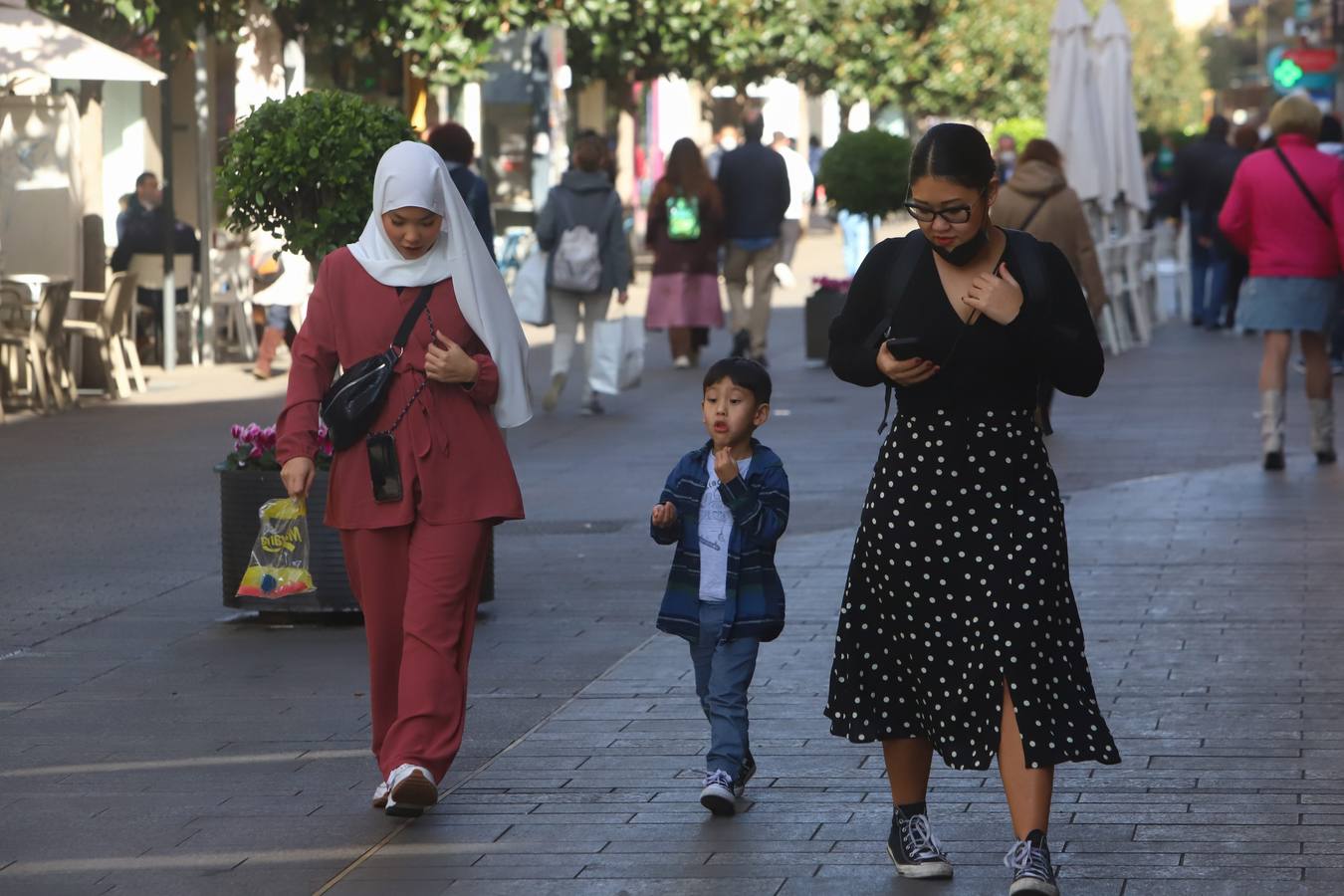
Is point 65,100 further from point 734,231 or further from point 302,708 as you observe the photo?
point 302,708

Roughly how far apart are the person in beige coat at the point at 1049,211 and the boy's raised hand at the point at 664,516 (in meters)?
9.03

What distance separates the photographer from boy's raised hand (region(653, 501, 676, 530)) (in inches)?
224

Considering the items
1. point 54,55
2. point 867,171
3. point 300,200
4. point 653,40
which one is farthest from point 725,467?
point 653,40

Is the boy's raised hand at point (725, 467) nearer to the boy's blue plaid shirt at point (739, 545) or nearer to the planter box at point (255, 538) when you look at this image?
the boy's blue plaid shirt at point (739, 545)

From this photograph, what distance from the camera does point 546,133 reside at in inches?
1122

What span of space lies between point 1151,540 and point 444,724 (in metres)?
5.15

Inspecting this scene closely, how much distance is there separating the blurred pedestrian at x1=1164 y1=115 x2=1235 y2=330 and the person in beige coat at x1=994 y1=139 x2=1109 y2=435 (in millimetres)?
7511

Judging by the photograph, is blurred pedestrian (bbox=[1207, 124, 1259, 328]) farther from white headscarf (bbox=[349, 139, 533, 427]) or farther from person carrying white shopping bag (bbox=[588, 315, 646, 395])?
white headscarf (bbox=[349, 139, 533, 427])

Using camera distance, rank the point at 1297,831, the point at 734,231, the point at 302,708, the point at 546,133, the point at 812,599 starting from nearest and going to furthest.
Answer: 1. the point at 1297,831
2. the point at 302,708
3. the point at 812,599
4. the point at 734,231
5. the point at 546,133

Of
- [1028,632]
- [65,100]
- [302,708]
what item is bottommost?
[302,708]

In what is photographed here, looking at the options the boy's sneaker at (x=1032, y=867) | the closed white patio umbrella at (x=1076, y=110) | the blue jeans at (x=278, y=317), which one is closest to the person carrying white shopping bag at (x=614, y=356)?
the blue jeans at (x=278, y=317)

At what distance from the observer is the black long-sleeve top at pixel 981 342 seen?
4867 mm

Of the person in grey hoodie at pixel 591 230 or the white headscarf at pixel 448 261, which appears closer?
the white headscarf at pixel 448 261

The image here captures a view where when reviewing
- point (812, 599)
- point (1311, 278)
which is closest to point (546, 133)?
point (1311, 278)
